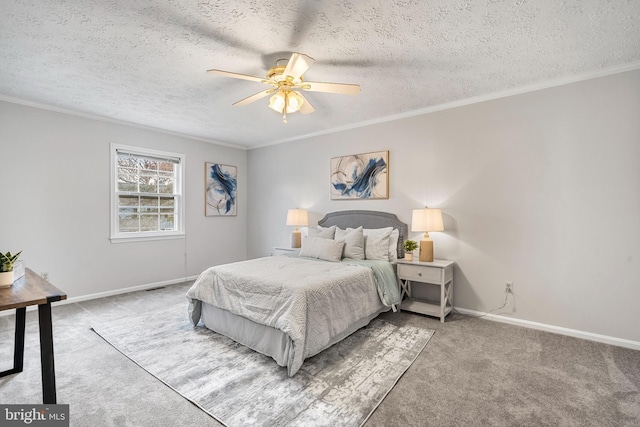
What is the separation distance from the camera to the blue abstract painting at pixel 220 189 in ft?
17.9

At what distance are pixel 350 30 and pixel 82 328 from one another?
380 centimetres

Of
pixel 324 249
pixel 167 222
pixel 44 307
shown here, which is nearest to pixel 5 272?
pixel 44 307

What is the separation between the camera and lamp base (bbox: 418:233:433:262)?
3.50 meters

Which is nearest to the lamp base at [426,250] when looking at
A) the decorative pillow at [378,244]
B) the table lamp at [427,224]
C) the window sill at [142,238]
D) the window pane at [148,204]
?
the table lamp at [427,224]

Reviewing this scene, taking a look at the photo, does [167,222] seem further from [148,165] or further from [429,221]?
[429,221]

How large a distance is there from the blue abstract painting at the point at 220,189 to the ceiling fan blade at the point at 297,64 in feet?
11.7

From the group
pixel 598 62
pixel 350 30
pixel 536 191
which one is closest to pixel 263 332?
pixel 350 30

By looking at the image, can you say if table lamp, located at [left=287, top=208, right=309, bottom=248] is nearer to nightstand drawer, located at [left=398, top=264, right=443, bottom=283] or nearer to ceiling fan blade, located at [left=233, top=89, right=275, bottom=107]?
nightstand drawer, located at [left=398, top=264, right=443, bottom=283]

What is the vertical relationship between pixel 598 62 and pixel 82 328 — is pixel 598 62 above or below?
above

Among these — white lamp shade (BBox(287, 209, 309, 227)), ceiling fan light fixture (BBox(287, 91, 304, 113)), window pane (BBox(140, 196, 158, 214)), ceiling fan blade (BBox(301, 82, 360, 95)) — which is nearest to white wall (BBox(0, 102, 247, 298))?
window pane (BBox(140, 196, 158, 214))

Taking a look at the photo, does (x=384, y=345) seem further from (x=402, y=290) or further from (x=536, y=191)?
(x=536, y=191)

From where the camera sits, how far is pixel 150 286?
469cm

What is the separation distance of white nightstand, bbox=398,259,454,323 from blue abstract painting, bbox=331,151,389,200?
1.13 metres

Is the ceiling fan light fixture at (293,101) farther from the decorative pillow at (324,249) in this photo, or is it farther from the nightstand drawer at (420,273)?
the nightstand drawer at (420,273)
